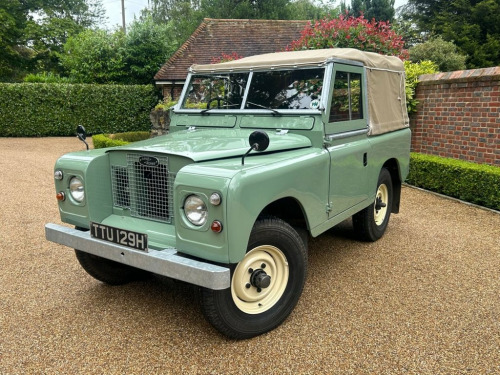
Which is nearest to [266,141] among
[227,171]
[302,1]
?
[227,171]

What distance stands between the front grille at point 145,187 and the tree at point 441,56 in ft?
52.8

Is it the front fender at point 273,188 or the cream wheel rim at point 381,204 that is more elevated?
the front fender at point 273,188

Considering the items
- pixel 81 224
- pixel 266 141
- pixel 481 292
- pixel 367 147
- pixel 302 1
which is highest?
pixel 302 1

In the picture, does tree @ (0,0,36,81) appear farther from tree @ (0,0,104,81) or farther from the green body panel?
the green body panel

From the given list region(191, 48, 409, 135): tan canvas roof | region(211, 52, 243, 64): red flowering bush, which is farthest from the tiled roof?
region(191, 48, 409, 135): tan canvas roof

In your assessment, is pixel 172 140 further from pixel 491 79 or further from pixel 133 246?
pixel 491 79

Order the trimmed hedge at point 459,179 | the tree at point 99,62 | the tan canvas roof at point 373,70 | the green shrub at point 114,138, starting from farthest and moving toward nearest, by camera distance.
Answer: the tree at point 99,62 → the green shrub at point 114,138 → the trimmed hedge at point 459,179 → the tan canvas roof at point 373,70

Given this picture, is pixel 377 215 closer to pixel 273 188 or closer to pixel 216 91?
pixel 216 91

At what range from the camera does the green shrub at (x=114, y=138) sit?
1101cm

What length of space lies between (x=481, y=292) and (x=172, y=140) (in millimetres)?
3185

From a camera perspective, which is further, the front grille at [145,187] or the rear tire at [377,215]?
the rear tire at [377,215]

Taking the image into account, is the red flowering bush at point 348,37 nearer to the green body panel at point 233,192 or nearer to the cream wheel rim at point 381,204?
the cream wheel rim at point 381,204

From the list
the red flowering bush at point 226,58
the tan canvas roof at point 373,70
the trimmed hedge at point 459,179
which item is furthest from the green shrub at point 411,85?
the red flowering bush at point 226,58

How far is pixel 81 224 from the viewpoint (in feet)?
11.2
